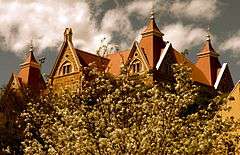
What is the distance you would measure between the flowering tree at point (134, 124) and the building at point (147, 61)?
2966 centimetres

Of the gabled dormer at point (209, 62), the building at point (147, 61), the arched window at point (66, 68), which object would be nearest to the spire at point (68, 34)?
the building at point (147, 61)

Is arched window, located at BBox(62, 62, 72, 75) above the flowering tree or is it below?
above

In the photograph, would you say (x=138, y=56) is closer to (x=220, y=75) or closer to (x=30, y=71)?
(x=220, y=75)

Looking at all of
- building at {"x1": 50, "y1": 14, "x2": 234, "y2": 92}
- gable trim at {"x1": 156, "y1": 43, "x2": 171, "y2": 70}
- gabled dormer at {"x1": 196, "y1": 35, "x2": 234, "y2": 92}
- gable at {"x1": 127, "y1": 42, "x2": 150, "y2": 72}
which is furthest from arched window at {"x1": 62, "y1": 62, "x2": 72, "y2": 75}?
gabled dormer at {"x1": 196, "y1": 35, "x2": 234, "y2": 92}

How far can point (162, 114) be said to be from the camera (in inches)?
555

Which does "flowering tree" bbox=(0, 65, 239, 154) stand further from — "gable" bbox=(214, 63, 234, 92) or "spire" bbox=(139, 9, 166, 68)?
"gable" bbox=(214, 63, 234, 92)

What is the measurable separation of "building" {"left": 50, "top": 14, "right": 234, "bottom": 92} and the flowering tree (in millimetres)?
29655

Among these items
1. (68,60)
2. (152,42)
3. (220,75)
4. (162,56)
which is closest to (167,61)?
(162,56)

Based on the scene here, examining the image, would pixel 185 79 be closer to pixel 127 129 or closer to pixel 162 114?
pixel 162 114

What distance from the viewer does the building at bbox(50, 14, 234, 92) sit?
1886 inches

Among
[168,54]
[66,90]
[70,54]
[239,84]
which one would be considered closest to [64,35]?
[70,54]

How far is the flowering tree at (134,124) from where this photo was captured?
13477 mm

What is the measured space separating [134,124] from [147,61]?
3364 cm

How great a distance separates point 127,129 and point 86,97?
2.97 meters
